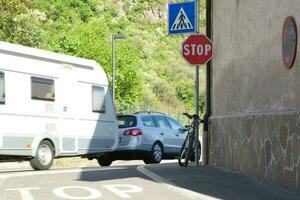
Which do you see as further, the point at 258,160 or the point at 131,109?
the point at 131,109

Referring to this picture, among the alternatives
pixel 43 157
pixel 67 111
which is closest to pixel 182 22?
pixel 67 111

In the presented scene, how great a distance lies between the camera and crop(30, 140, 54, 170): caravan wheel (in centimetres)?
1683

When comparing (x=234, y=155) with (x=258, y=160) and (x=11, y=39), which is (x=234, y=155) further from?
(x=11, y=39)

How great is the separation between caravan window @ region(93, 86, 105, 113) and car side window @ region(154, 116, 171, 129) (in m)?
2.38

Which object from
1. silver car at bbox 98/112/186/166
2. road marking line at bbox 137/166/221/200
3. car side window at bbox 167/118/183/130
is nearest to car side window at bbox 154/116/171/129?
silver car at bbox 98/112/186/166

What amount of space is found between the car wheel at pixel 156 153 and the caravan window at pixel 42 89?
455 cm

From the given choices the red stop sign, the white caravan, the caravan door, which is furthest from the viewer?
the caravan door

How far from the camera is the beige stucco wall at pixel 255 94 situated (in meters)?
11.1

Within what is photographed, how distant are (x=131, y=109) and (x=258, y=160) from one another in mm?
34622

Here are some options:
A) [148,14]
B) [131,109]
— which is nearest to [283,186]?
[131,109]

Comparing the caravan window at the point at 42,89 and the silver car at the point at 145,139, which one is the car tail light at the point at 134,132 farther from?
the caravan window at the point at 42,89

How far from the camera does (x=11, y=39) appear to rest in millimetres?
25891

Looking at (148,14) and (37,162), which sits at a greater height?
(148,14)

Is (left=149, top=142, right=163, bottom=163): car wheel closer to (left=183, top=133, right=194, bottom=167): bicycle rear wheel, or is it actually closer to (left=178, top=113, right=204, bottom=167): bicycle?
(left=178, top=113, right=204, bottom=167): bicycle
